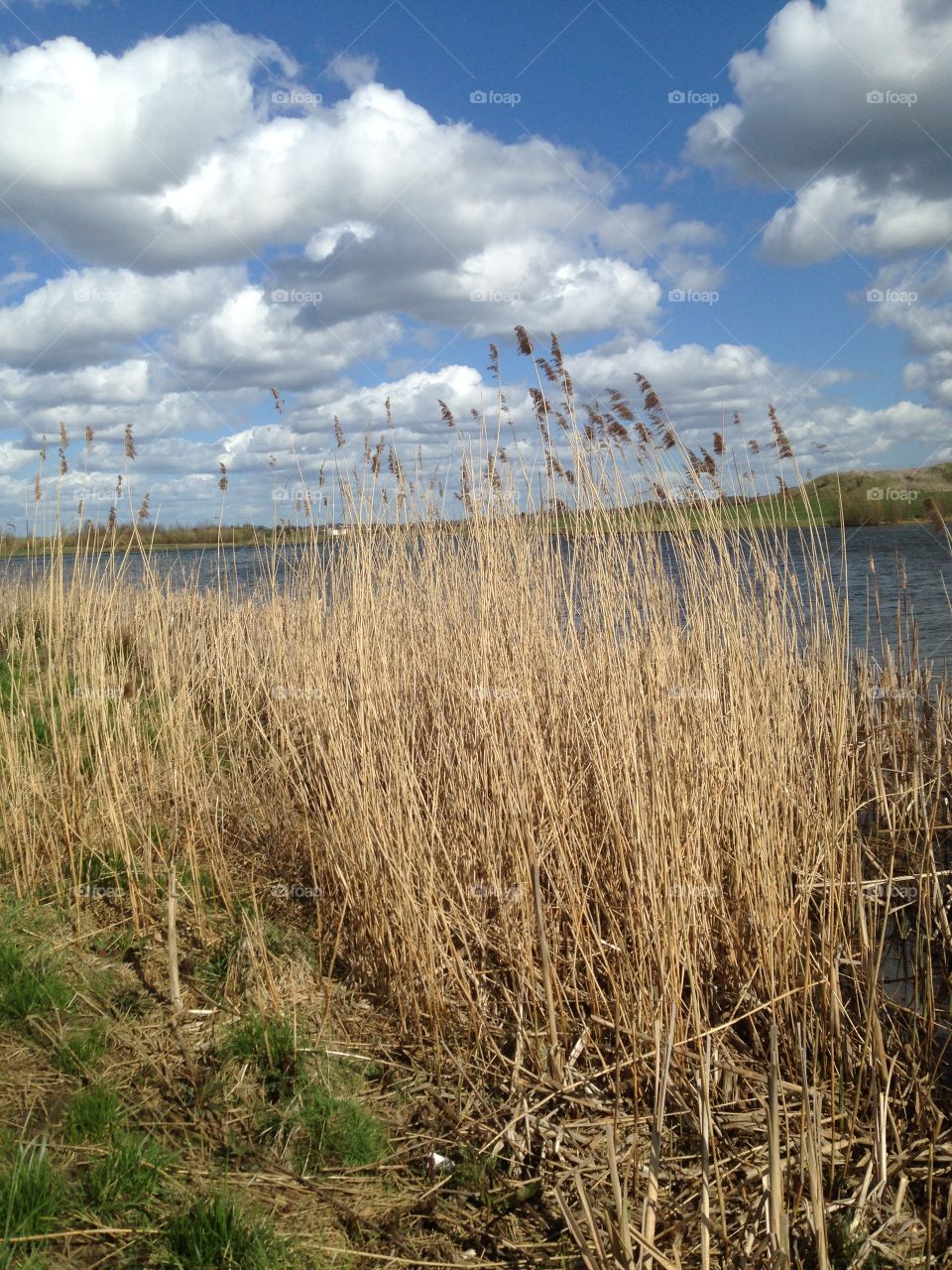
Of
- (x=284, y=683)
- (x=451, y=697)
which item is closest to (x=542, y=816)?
(x=451, y=697)

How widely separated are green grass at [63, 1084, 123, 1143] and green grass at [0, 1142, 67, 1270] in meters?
0.13

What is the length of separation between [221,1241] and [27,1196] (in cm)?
42

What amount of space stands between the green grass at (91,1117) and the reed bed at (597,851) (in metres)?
0.83

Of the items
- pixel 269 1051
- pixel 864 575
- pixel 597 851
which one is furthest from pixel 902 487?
pixel 864 575

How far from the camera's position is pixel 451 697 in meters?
3.60

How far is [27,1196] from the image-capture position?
6.12 feet

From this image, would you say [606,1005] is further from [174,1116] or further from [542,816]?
[174,1116]

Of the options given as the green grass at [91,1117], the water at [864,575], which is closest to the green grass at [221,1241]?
the green grass at [91,1117]

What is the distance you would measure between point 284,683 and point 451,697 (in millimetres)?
1016

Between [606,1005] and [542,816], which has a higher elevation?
[542,816]

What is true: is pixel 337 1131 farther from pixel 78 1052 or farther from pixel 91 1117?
pixel 78 1052

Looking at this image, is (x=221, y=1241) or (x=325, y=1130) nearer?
(x=221, y=1241)

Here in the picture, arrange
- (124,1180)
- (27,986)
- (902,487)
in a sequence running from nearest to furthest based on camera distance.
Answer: (124,1180)
(27,986)
(902,487)

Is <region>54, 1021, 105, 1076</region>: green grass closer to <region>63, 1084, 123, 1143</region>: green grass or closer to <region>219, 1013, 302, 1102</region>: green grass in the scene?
<region>63, 1084, 123, 1143</region>: green grass
